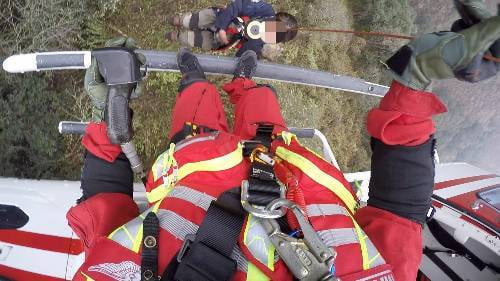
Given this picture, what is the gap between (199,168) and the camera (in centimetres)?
140

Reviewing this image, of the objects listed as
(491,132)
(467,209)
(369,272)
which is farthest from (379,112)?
(491,132)

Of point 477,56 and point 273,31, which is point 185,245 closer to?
point 477,56

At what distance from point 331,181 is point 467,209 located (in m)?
1.56

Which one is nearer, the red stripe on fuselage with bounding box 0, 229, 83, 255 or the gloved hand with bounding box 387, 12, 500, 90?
the gloved hand with bounding box 387, 12, 500, 90

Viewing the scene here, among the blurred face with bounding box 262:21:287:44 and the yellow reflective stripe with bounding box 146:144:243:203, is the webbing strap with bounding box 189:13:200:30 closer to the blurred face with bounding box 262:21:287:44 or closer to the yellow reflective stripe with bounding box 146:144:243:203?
the blurred face with bounding box 262:21:287:44

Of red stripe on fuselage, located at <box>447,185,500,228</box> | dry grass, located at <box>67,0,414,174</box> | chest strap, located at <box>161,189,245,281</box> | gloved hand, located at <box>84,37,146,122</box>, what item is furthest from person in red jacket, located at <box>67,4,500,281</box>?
dry grass, located at <box>67,0,414,174</box>

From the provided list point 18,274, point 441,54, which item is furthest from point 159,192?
point 18,274

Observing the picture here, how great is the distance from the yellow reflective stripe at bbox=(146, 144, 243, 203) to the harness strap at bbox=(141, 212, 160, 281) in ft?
0.64

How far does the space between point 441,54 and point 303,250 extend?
2.32ft

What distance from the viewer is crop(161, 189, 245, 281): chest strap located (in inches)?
43.3

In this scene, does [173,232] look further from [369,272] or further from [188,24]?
[188,24]

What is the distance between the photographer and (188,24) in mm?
3701

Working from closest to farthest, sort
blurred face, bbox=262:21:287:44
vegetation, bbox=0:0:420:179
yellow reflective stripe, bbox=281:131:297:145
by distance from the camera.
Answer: yellow reflective stripe, bbox=281:131:297:145 < blurred face, bbox=262:21:287:44 < vegetation, bbox=0:0:420:179

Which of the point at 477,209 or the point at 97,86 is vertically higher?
the point at 97,86
